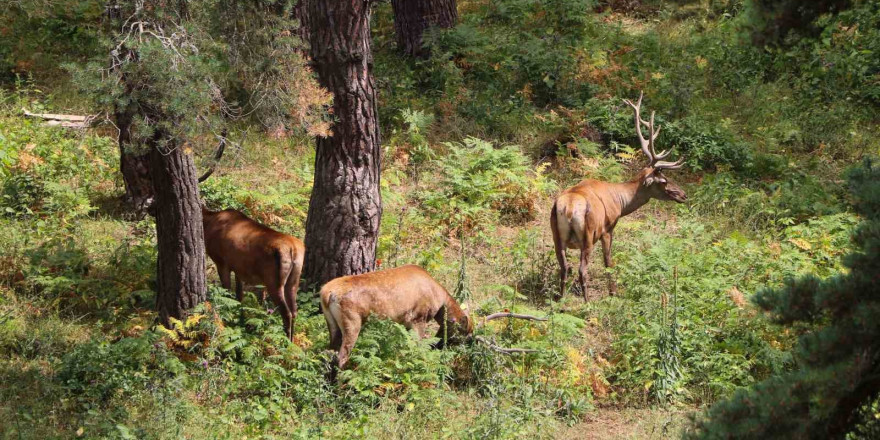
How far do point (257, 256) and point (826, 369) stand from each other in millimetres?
6060

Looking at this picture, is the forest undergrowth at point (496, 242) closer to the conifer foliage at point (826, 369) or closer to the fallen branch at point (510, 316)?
the fallen branch at point (510, 316)

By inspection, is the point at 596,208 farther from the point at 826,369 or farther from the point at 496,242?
the point at 826,369

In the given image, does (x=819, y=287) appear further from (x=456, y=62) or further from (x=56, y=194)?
(x=456, y=62)

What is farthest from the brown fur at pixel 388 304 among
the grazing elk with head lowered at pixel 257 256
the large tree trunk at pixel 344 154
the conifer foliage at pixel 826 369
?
the conifer foliage at pixel 826 369

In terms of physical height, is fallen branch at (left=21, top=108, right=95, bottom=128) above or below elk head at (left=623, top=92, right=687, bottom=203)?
above

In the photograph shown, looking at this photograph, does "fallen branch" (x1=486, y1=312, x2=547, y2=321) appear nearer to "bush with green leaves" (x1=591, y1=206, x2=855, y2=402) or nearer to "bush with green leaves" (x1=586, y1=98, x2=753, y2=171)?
"bush with green leaves" (x1=591, y1=206, x2=855, y2=402)

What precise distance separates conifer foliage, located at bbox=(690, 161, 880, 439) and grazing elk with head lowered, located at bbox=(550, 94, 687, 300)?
18.6 feet

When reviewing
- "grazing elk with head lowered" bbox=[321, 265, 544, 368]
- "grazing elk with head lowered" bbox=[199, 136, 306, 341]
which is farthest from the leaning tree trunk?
"grazing elk with head lowered" bbox=[321, 265, 544, 368]

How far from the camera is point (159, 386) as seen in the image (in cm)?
748

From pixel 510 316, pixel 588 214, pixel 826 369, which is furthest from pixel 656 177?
pixel 826 369

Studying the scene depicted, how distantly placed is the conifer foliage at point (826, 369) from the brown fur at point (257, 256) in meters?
5.08

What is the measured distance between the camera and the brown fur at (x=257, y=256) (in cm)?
892

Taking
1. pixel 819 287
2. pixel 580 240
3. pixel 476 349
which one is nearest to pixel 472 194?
pixel 580 240

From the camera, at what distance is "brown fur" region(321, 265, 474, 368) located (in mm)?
8148
